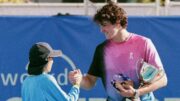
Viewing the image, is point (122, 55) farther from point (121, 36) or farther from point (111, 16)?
point (111, 16)

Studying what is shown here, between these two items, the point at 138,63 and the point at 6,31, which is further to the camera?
the point at 6,31

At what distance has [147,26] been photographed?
7191 millimetres

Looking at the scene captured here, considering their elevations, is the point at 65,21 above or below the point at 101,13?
below

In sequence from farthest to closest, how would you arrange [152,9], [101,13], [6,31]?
[152,9]
[6,31]
[101,13]

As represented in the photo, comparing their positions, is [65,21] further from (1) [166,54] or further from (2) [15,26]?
(1) [166,54]

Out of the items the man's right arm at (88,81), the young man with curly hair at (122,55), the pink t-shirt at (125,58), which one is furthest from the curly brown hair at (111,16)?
the man's right arm at (88,81)

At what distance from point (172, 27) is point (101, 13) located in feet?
8.92

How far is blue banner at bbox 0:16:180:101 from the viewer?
719 centimetres

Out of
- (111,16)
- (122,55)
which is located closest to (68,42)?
(122,55)

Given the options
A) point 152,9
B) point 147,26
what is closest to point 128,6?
point 152,9

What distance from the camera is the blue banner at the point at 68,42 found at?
7.19m

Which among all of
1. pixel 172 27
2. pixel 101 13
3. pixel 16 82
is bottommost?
pixel 16 82

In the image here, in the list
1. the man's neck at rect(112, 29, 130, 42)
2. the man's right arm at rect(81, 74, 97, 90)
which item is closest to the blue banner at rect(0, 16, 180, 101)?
the man's right arm at rect(81, 74, 97, 90)

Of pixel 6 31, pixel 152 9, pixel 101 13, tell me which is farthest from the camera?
pixel 152 9
